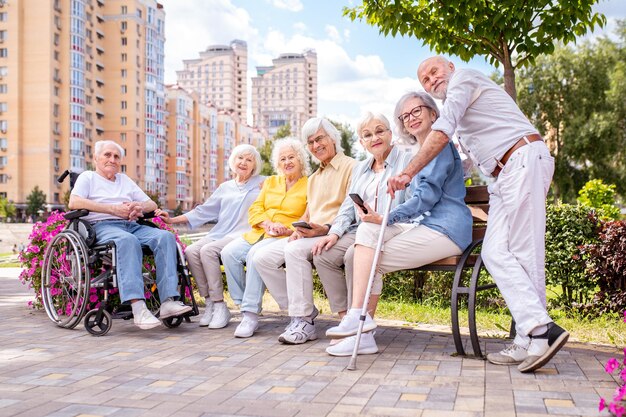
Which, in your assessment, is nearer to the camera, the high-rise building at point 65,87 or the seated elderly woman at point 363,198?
the seated elderly woman at point 363,198

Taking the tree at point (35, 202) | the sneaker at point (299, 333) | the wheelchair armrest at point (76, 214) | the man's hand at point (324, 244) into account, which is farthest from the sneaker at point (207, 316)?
the tree at point (35, 202)

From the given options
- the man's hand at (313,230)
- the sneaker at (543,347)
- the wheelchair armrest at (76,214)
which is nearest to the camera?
the sneaker at (543,347)

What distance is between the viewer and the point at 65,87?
228ft

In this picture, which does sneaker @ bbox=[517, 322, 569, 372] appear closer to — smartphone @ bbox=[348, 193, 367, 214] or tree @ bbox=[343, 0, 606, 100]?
smartphone @ bbox=[348, 193, 367, 214]

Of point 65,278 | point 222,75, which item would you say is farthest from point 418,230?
point 222,75

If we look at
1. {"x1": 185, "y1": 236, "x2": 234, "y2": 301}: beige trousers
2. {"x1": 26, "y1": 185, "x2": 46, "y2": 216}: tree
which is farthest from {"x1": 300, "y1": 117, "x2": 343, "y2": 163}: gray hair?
{"x1": 26, "y1": 185, "x2": 46, "y2": 216}: tree

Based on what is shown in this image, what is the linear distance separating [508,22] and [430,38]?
1000 millimetres

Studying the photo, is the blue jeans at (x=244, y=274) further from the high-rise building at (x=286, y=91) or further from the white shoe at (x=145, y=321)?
the high-rise building at (x=286, y=91)

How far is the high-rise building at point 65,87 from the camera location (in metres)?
67.3

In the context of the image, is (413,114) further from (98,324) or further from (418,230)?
(98,324)

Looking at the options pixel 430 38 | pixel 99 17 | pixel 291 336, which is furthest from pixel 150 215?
pixel 99 17

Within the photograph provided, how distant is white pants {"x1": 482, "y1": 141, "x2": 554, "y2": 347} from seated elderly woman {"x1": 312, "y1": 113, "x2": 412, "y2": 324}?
0.83m

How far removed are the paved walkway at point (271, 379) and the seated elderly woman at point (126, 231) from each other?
0.97ft

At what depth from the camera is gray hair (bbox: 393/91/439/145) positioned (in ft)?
14.4
